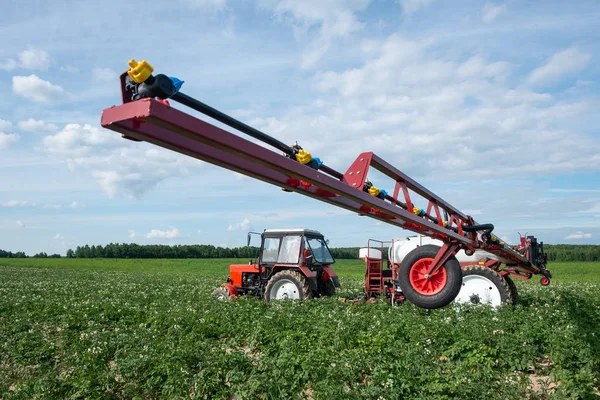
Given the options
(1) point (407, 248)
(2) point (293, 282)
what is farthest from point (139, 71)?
(1) point (407, 248)

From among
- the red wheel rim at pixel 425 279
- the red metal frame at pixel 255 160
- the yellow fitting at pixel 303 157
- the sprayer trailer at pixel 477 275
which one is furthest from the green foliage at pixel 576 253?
the yellow fitting at pixel 303 157

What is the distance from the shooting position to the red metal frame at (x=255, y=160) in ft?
8.89

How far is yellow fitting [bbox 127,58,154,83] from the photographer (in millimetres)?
2650

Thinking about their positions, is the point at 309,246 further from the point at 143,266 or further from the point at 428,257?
the point at 143,266

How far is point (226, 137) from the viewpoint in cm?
307

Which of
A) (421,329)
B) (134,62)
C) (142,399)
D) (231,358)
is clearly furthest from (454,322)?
(134,62)

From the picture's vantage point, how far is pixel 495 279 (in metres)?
11.5

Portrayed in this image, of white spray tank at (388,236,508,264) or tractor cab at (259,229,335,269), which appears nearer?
tractor cab at (259,229,335,269)

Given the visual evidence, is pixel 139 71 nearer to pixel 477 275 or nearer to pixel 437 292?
pixel 437 292

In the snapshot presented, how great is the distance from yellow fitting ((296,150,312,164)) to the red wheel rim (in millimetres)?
3305

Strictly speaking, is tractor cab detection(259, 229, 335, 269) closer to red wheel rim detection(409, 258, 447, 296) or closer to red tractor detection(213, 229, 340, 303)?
red tractor detection(213, 229, 340, 303)

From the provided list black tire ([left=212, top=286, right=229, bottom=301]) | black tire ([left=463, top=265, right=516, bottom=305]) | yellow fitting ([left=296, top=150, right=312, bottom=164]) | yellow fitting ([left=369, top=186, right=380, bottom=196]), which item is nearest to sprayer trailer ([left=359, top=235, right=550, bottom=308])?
black tire ([left=463, top=265, right=516, bottom=305])

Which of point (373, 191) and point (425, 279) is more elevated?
point (373, 191)

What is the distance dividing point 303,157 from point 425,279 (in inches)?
135
